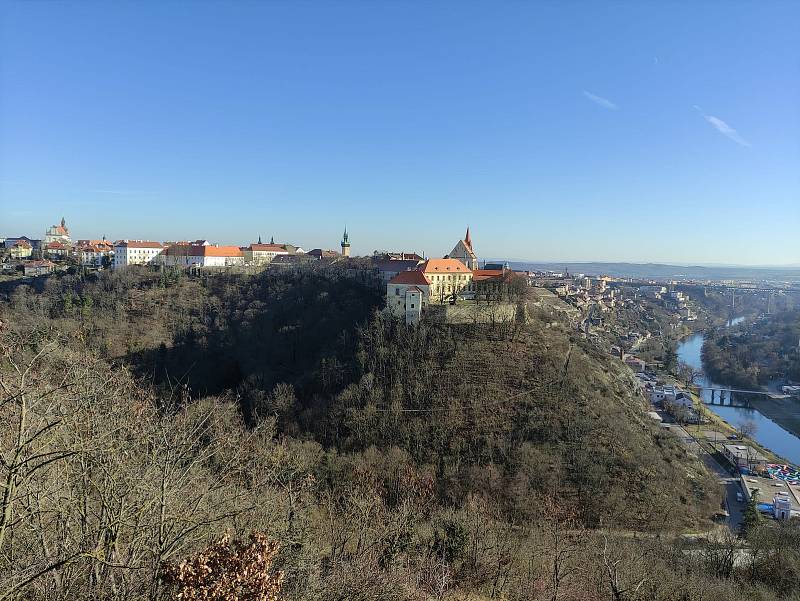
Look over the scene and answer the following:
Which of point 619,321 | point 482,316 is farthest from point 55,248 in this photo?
point 619,321

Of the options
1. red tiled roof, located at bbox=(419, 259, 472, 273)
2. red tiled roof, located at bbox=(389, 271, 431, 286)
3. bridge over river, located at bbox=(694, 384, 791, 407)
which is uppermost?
red tiled roof, located at bbox=(419, 259, 472, 273)

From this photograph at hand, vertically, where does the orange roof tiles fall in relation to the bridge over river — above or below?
above

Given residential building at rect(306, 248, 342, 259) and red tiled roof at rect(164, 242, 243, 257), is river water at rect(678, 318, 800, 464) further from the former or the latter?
red tiled roof at rect(164, 242, 243, 257)

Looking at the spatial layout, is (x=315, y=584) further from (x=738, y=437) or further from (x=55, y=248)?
(x=55, y=248)

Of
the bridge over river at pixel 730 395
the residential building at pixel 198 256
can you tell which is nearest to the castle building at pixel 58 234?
the residential building at pixel 198 256

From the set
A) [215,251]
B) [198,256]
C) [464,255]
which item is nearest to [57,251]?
[198,256]

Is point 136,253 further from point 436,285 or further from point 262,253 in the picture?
point 436,285

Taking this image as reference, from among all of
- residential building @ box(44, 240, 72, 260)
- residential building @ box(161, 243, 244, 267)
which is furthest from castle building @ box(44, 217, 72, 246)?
residential building @ box(161, 243, 244, 267)

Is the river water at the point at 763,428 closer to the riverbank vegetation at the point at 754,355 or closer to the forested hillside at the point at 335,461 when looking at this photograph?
the riverbank vegetation at the point at 754,355
